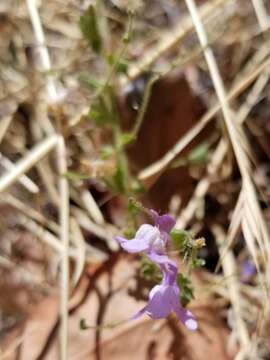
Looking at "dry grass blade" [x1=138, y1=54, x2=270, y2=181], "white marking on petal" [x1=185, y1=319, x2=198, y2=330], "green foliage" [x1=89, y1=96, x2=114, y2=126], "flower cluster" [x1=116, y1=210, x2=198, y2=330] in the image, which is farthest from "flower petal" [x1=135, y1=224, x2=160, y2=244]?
"dry grass blade" [x1=138, y1=54, x2=270, y2=181]

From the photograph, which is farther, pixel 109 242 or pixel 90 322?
pixel 109 242

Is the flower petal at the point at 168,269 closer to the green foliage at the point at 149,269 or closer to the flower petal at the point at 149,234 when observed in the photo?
the flower petal at the point at 149,234

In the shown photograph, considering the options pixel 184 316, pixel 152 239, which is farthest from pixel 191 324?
pixel 152 239

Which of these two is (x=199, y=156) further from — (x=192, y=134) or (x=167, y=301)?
(x=167, y=301)

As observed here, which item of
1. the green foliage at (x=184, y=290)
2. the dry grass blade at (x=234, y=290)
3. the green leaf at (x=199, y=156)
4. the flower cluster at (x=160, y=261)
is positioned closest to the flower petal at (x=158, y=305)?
the flower cluster at (x=160, y=261)

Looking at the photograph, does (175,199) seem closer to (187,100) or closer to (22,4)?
(187,100)

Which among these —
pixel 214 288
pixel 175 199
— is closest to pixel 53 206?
pixel 175 199

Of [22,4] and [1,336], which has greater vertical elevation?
[22,4]
